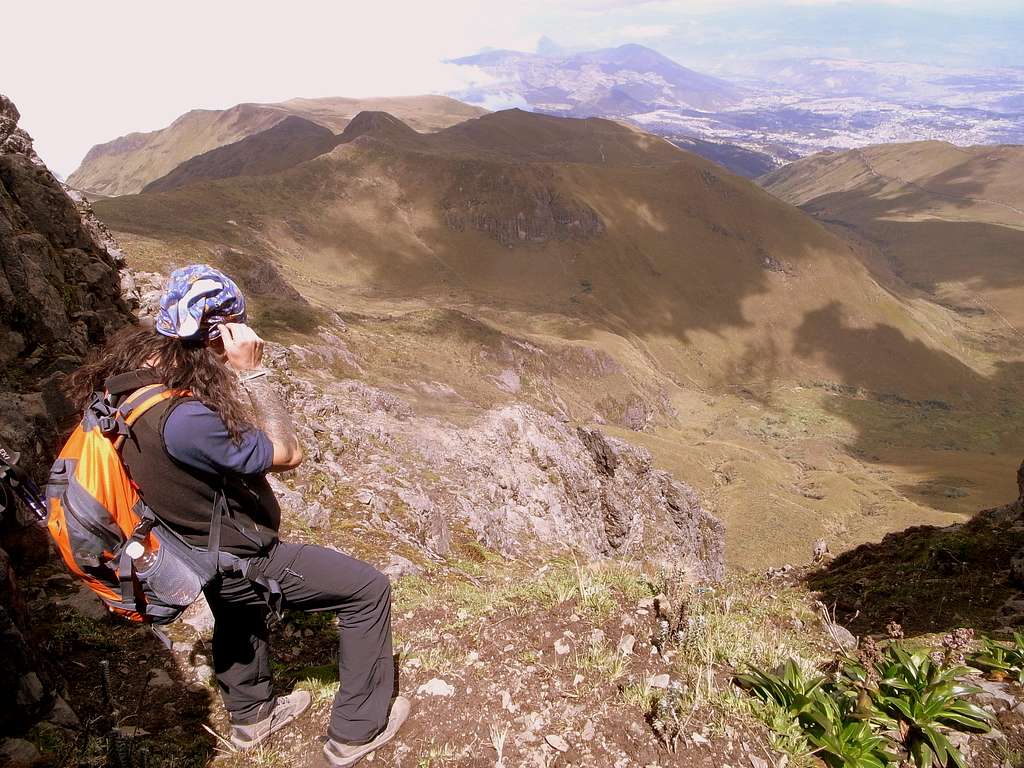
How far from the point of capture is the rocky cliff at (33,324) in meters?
3.68

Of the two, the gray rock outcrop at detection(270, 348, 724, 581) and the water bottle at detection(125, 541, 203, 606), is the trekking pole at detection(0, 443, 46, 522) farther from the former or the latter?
the gray rock outcrop at detection(270, 348, 724, 581)

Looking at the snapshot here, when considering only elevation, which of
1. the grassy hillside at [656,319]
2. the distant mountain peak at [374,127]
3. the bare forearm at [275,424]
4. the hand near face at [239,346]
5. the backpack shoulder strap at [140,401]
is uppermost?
the distant mountain peak at [374,127]

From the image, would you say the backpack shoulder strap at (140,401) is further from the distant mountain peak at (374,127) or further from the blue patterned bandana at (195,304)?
A: the distant mountain peak at (374,127)

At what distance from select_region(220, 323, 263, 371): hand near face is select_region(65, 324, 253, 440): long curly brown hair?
0.07m

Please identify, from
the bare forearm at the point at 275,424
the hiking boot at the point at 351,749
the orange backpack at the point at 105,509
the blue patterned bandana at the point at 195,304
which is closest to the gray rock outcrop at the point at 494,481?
the hiking boot at the point at 351,749

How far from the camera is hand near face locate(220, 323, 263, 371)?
10.7ft

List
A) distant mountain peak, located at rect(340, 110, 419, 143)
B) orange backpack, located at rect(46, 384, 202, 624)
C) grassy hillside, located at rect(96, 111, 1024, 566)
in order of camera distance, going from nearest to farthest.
Answer: orange backpack, located at rect(46, 384, 202, 624), grassy hillside, located at rect(96, 111, 1024, 566), distant mountain peak, located at rect(340, 110, 419, 143)

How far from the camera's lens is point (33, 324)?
28.4 ft

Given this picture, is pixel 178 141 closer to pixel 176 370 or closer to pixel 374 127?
pixel 374 127

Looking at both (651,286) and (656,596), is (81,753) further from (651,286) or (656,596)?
(651,286)

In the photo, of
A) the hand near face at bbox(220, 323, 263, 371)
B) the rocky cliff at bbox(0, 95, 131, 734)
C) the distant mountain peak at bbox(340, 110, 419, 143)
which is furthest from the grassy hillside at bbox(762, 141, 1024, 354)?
the hand near face at bbox(220, 323, 263, 371)

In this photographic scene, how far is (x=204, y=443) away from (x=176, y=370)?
0.51 meters

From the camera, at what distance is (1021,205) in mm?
157000

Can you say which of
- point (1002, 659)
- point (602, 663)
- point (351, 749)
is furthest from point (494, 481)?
point (351, 749)
